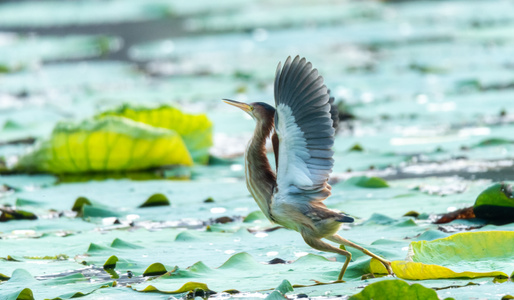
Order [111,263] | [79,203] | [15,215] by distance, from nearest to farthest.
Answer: [111,263], [15,215], [79,203]

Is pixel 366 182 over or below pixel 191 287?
Answer: over

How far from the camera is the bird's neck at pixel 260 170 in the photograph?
282 centimetres

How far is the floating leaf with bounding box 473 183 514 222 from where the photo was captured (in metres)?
3.33

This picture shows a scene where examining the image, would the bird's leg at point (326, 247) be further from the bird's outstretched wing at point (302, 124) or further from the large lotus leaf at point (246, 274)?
the bird's outstretched wing at point (302, 124)

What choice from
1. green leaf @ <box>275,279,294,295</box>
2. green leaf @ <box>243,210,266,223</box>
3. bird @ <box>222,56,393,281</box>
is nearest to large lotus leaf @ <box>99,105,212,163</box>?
green leaf @ <box>243,210,266,223</box>

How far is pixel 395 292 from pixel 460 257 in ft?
1.64

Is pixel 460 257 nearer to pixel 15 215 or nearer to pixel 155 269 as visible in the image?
pixel 155 269

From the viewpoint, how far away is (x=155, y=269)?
295 cm

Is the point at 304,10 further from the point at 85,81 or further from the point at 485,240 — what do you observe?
the point at 485,240

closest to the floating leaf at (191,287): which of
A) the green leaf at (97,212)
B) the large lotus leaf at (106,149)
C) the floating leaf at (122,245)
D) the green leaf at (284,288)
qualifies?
the green leaf at (284,288)

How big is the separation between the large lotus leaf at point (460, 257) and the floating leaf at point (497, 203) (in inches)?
21.2

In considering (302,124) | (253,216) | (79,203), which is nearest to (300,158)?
(302,124)

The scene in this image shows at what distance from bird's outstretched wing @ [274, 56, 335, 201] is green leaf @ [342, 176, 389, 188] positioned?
5.28 feet

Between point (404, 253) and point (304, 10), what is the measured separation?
13.3 meters
